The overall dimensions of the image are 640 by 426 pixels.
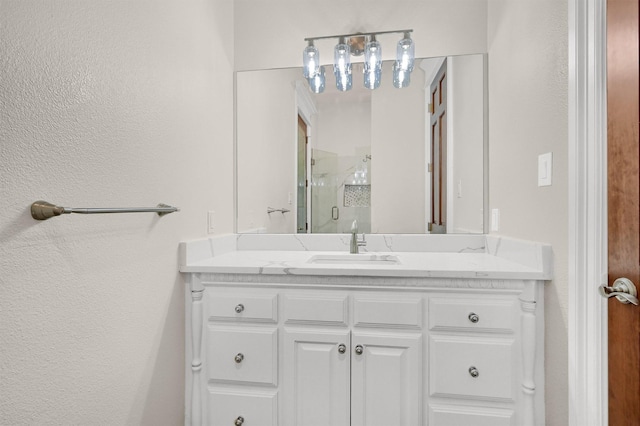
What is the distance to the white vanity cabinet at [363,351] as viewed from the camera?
123 cm

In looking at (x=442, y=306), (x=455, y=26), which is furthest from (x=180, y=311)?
(x=455, y=26)

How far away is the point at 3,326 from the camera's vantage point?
728mm

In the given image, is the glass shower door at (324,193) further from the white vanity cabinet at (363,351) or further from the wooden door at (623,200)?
the wooden door at (623,200)

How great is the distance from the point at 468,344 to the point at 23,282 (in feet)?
4.64

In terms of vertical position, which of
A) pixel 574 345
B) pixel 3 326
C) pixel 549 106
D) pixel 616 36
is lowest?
pixel 574 345

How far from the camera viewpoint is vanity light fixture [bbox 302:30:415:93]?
1845mm

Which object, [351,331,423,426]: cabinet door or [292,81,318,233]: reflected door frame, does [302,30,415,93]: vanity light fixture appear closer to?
[292,81,318,233]: reflected door frame

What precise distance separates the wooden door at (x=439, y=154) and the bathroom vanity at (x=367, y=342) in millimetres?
449

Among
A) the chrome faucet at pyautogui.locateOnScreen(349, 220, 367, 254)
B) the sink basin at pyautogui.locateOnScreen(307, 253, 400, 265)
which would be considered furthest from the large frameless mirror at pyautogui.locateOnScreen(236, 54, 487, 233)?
the sink basin at pyautogui.locateOnScreen(307, 253, 400, 265)

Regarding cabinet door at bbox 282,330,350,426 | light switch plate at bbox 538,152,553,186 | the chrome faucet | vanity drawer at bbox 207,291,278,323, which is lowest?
cabinet door at bbox 282,330,350,426

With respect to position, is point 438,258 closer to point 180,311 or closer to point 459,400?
point 459,400

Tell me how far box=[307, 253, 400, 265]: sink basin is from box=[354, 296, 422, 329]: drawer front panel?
0.38m

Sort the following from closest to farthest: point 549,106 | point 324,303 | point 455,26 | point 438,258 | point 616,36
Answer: point 616,36
point 549,106
point 324,303
point 438,258
point 455,26

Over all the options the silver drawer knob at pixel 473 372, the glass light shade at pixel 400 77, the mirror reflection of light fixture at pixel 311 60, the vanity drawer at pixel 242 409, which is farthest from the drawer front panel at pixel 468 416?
the mirror reflection of light fixture at pixel 311 60
